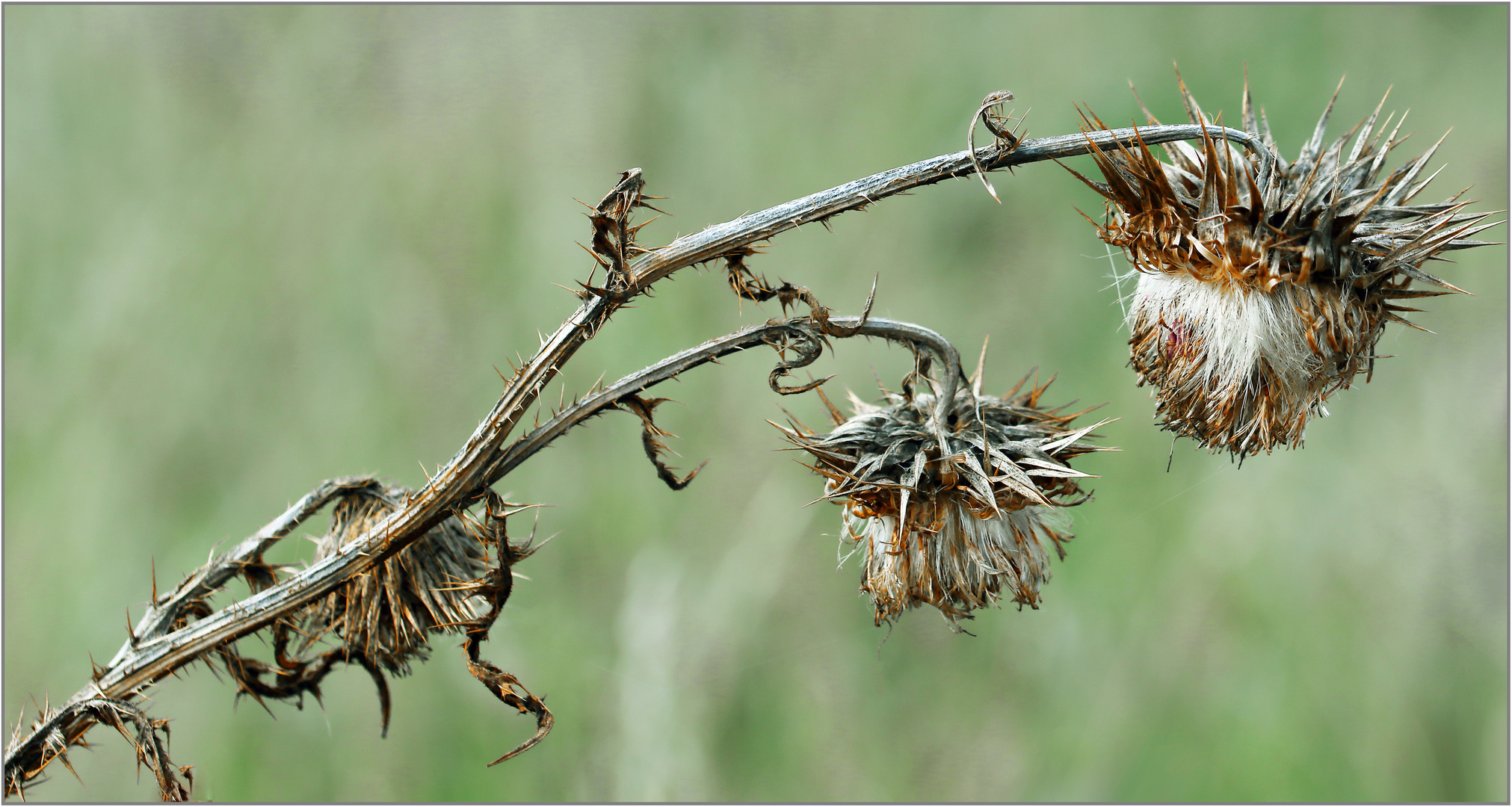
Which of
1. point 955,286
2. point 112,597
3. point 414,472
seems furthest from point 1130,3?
point 112,597

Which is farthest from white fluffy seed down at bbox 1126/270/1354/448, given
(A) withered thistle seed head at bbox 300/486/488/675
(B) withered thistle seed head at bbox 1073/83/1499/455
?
(A) withered thistle seed head at bbox 300/486/488/675

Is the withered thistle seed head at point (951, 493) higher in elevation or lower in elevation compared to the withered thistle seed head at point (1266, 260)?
lower

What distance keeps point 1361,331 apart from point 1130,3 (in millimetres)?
2840

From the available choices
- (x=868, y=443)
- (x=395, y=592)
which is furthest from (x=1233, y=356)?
(x=395, y=592)

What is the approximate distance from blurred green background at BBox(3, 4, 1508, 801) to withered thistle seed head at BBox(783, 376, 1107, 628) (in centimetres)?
163

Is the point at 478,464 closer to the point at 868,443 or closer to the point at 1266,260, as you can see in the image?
the point at 868,443

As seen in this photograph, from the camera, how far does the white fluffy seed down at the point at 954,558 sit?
Answer: 4.68ft

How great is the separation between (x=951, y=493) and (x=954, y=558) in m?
0.11

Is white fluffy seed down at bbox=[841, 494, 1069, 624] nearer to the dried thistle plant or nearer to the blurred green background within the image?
the dried thistle plant

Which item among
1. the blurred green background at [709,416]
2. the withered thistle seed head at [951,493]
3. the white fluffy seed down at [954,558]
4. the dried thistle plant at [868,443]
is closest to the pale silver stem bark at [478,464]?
the dried thistle plant at [868,443]

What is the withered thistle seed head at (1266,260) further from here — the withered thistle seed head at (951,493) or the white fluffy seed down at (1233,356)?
the withered thistle seed head at (951,493)

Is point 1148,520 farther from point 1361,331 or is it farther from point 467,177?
point 467,177

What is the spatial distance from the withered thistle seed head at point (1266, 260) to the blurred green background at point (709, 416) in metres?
1.70

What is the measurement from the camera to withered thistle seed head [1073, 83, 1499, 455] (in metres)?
1.25
